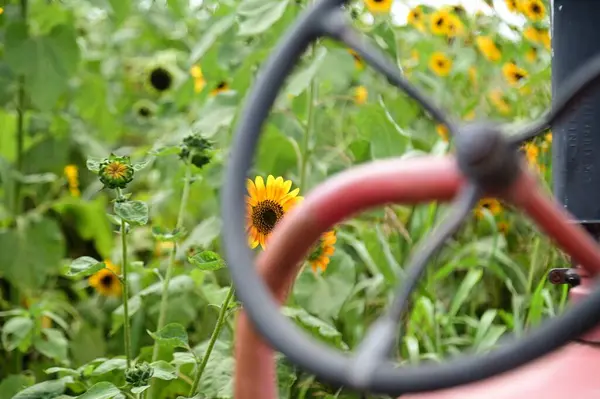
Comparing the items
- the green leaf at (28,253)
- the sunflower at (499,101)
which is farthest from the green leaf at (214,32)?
the sunflower at (499,101)

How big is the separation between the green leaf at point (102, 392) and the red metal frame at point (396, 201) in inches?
13.4

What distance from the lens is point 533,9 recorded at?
52.2 inches

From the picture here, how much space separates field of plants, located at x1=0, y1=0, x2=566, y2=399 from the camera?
2.44 feet

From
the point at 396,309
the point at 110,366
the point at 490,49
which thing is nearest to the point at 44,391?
the point at 110,366

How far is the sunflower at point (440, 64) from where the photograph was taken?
1.58 metres

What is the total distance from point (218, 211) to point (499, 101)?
78 centimetres

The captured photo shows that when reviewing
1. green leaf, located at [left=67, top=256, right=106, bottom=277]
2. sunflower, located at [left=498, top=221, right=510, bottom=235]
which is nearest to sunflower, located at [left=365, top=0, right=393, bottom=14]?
sunflower, located at [left=498, top=221, right=510, bottom=235]

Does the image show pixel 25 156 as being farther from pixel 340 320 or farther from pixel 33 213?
pixel 340 320

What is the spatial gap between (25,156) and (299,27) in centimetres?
108

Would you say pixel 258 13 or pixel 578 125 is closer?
pixel 578 125

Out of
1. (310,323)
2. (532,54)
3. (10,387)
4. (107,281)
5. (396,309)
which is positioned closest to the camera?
(396,309)

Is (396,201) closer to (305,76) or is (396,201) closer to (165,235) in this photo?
(165,235)

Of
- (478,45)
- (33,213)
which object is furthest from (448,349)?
(478,45)

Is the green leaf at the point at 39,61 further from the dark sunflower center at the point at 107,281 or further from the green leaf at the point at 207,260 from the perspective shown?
the green leaf at the point at 207,260
